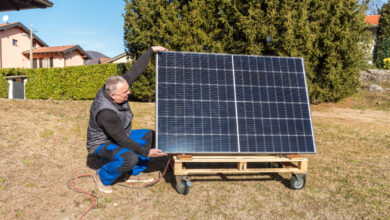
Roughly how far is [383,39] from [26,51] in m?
43.0

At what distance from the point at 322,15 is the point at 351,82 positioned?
14.4 ft

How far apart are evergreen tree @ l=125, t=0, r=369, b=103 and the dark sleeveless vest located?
458 inches

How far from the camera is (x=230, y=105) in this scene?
504 cm

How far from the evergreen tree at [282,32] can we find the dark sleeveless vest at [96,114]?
11.6m

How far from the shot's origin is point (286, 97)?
5.30 meters

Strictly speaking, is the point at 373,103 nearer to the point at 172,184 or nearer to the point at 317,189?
the point at 317,189

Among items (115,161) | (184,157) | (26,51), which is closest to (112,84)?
(115,161)

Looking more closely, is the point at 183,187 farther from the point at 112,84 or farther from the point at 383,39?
the point at 383,39

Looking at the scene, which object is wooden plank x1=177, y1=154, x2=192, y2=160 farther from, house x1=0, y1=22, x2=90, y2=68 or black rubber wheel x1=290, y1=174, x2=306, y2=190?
house x1=0, y1=22, x2=90, y2=68

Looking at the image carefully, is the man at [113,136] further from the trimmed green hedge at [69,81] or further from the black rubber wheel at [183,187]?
the trimmed green hedge at [69,81]

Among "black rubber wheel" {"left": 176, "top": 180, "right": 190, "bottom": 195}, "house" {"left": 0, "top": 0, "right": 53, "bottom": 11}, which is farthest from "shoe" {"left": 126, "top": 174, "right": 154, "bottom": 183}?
"house" {"left": 0, "top": 0, "right": 53, "bottom": 11}

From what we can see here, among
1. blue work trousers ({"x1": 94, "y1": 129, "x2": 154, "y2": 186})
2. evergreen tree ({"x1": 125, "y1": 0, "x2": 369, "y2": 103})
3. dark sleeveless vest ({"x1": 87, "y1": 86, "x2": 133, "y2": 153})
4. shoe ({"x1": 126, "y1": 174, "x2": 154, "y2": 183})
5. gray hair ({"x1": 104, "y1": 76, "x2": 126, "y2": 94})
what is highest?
evergreen tree ({"x1": 125, "y1": 0, "x2": 369, "y2": 103})

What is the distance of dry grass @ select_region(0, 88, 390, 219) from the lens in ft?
13.3

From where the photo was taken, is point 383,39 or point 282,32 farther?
point 383,39
